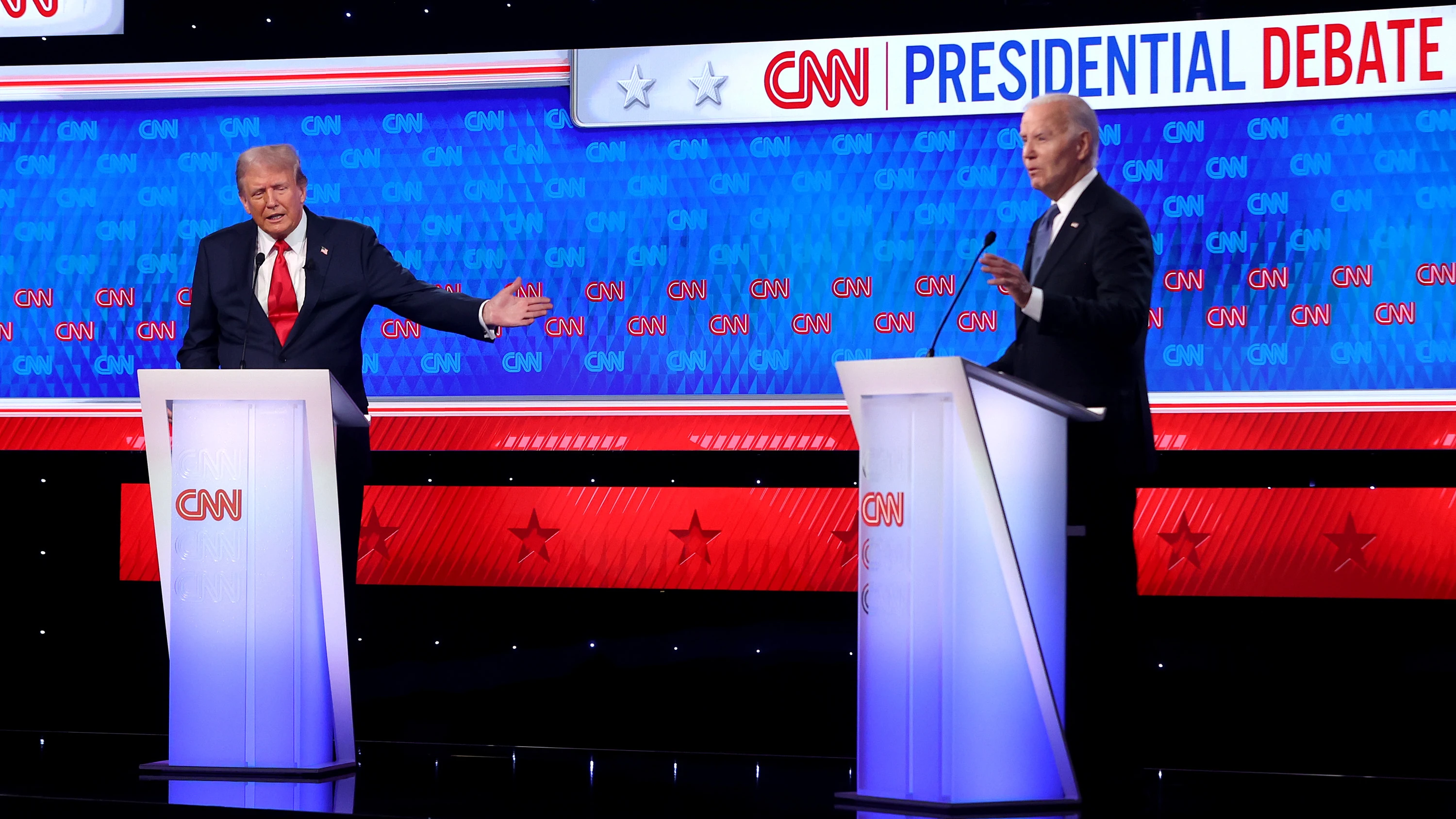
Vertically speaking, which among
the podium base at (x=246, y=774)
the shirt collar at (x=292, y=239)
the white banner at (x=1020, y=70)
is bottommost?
the podium base at (x=246, y=774)

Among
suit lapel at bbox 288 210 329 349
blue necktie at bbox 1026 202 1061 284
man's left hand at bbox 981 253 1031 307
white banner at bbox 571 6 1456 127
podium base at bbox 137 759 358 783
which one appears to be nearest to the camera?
man's left hand at bbox 981 253 1031 307

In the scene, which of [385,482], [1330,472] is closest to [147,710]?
[385,482]

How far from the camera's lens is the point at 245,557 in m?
3.34

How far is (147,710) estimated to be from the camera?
185 inches

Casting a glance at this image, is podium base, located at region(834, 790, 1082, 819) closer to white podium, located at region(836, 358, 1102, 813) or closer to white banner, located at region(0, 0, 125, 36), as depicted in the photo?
white podium, located at region(836, 358, 1102, 813)

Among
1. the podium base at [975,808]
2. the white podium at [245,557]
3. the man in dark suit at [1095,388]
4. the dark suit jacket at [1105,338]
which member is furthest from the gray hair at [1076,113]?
the white podium at [245,557]

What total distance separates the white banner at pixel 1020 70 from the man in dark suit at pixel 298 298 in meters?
1.05

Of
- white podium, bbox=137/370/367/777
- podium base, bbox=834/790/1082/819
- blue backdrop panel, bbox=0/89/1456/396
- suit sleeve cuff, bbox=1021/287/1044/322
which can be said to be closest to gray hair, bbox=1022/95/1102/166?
suit sleeve cuff, bbox=1021/287/1044/322

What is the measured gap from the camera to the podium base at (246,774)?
131 inches

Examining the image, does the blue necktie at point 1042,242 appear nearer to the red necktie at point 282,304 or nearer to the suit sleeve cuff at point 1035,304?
the suit sleeve cuff at point 1035,304

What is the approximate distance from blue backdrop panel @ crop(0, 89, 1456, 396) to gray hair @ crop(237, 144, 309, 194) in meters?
0.94

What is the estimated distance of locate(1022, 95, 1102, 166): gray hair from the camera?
11.1ft

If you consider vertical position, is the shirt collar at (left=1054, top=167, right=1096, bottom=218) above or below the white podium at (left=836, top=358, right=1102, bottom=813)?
above

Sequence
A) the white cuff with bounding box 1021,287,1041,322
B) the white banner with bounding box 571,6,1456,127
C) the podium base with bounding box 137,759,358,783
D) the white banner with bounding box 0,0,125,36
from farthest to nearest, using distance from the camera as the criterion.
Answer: the white banner with bounding box 0,0,125,36, the white banner with bounding box 571,6,1456,127, the podium base with bounding box 137,759,358,783, the white cuff with bounding box 1021,287,1041,322
